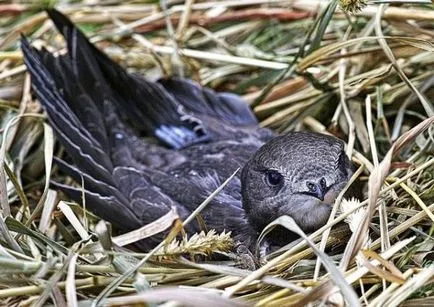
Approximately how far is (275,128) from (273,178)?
1001 millimetres

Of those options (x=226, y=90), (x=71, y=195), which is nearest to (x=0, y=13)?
(x=226, y=90)

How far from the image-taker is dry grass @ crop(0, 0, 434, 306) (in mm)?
2170

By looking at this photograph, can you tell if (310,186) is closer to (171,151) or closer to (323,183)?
(323,183)

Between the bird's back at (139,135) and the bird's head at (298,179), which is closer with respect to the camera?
the bird's head at (298,179)

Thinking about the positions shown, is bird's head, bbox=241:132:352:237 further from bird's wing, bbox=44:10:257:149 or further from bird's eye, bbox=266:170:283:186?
bird's wing, bbox=44:10:257:149

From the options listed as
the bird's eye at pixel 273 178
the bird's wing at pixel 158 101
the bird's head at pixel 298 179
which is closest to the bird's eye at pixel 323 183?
the bird's head at pixel 298 179

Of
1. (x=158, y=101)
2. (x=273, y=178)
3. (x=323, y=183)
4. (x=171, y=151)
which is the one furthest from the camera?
(x=158, y=101)

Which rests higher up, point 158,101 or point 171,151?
point 158,101

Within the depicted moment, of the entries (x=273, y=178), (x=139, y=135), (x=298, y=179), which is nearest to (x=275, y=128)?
(x=139, y=135)

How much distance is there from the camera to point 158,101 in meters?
3.58

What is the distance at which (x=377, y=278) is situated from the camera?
222 cm

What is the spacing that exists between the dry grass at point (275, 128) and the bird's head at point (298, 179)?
0.07 metres

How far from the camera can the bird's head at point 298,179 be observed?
2.49m

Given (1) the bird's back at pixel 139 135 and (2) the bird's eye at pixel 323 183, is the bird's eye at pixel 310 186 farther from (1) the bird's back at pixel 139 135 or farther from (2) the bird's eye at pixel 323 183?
(1) the bird's back at pixel 139 135
